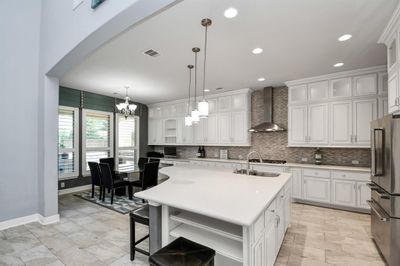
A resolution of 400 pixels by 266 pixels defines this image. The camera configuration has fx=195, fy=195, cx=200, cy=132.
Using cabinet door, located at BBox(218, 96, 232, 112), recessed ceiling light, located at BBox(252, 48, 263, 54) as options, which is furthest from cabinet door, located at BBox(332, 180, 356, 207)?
cabinet door, located at BBox(218, 96, 232, 112)

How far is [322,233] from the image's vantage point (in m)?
3.05

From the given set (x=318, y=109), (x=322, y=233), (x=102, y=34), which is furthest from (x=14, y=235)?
A: (x=318, y=109)

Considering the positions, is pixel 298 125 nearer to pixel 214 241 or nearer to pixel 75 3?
pixel 214 241

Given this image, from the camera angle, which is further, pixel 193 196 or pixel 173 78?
pixel 173 78

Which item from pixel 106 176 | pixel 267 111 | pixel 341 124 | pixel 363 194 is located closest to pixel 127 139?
pixel 106 176

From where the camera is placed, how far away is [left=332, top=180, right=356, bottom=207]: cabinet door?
3.83m

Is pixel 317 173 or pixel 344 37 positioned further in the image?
pixel 317 173

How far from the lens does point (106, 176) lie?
4.36 m

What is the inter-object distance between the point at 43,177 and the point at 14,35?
2.45 m

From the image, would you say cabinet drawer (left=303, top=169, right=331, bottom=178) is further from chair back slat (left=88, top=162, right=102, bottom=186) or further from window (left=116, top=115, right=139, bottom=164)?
window (left=116, top=115, right=139, bottom=164)

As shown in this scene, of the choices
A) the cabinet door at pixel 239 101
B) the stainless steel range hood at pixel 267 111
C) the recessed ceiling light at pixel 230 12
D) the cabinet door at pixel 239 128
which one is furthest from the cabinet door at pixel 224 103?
the recessed ceiling light at pixel 230 12

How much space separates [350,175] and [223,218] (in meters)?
3.69

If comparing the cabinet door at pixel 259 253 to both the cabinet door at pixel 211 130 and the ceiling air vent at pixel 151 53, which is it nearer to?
the ceiling air vent at pixel 151 53

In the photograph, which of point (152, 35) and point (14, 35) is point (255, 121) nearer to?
point (152, 35)
